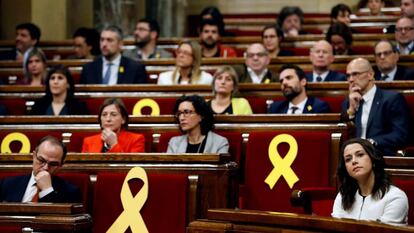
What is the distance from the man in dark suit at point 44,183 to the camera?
468 cm

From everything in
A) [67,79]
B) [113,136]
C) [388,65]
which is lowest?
[113,136]

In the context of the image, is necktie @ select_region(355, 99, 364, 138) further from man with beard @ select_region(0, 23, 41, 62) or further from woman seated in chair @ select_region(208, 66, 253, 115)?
man with beard @ select_region(0, 23, 41, 62)

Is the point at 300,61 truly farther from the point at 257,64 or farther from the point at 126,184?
the point at 126,184

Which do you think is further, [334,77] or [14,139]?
[334,77]

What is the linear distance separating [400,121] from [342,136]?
0.53 metres

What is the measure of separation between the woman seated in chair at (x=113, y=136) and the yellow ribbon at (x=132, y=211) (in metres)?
1.07

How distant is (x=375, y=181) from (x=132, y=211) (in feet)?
3.33

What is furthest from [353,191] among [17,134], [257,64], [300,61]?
[300,61]

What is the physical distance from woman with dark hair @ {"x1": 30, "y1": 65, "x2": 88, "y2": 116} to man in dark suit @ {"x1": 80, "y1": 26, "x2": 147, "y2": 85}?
862 mm

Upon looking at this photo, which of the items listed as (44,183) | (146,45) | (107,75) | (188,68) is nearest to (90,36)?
(146,45)

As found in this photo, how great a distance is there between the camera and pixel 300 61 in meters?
7.68

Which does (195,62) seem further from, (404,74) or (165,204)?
(165,204)

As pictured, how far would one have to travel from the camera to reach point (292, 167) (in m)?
5.22

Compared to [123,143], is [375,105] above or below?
above
